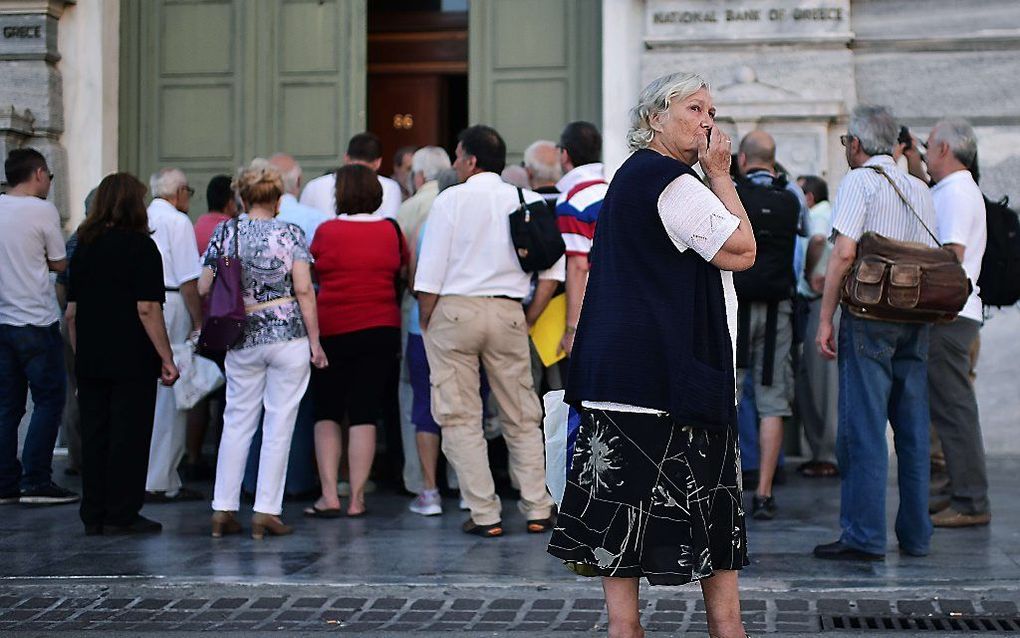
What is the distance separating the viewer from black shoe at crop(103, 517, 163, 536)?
802cm

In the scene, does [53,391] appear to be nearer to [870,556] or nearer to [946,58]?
[870,556]

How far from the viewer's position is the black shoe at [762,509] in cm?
832

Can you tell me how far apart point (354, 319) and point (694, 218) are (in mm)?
4427

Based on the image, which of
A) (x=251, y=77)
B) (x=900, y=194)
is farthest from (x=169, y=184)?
(x=900, y=194)

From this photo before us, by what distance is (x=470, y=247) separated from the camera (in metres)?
7.86

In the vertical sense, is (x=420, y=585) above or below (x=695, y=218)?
below

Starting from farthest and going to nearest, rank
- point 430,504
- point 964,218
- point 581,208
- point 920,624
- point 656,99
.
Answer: point 430,504 → point 581,208 → point 964,218 → point 920,624 → point 656,99

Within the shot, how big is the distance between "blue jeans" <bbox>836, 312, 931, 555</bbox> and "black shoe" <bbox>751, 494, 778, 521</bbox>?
4.09 ft

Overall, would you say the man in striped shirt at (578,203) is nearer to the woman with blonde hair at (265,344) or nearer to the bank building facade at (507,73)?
the woman with blonde hair at (265,344)

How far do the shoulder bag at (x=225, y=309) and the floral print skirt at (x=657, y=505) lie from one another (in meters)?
3.61

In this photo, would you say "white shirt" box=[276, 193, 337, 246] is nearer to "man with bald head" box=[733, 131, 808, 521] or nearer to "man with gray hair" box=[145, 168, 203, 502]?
"man with gray hair" box=[145, 168, 203, 502]

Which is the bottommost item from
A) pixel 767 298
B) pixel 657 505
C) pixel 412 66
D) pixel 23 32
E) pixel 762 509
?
pixel 762 509

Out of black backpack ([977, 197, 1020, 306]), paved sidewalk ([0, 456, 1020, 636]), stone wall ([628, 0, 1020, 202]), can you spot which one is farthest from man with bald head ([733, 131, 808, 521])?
stone wall ([628, 0, 1020, 202])

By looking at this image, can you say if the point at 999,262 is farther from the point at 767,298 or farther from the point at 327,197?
the point at 327,197
